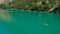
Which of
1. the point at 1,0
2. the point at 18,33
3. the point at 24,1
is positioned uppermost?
the point at 18,33

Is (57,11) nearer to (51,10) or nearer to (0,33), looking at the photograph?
(51,10)

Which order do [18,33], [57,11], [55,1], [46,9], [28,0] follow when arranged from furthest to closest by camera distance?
[28,0], [55,1], [46,9], [57,11], [18,33]

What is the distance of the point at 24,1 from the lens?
85062 millimetres

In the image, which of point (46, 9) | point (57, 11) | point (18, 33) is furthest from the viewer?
point (46, 9)

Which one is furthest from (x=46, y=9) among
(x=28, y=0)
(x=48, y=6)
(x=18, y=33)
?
(x=18, y=33)

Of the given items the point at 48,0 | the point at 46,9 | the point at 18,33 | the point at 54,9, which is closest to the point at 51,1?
the point at 48,0

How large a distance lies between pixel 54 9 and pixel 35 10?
803 centimetres

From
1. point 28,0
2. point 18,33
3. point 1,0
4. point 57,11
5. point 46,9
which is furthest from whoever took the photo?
Result: point 1,0

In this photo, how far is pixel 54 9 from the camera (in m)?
58.5

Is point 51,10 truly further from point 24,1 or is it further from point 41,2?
point 24,1

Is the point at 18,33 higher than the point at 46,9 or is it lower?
higher

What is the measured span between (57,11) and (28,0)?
27.7 meters

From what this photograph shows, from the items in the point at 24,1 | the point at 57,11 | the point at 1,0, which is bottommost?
the point at 1,0

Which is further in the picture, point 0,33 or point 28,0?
point 28,0
